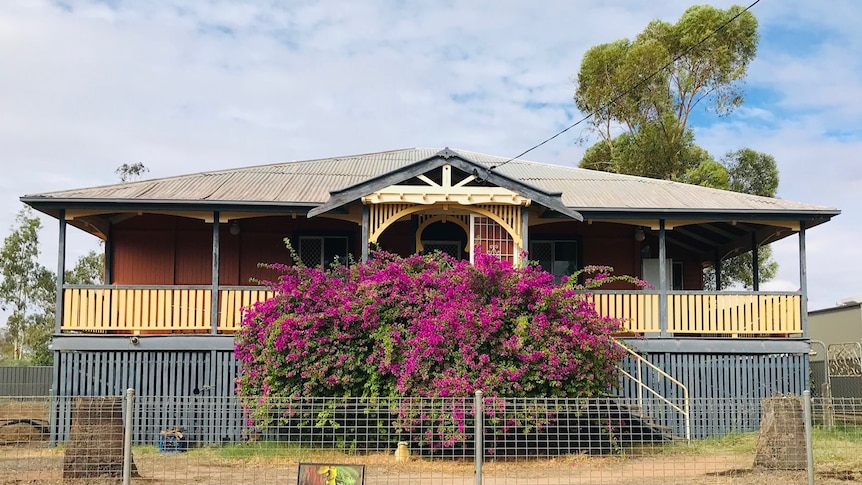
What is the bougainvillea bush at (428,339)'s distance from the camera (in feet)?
45.8

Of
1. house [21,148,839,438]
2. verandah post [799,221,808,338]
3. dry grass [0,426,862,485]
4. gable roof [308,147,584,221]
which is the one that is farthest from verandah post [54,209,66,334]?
verandah post [799,221,808,338]

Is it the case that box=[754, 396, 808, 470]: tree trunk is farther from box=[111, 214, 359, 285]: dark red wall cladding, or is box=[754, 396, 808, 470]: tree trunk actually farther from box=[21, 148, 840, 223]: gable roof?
box=[111, 214, 359, 285]: dark red wall cladding

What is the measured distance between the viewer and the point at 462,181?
55.9 ft

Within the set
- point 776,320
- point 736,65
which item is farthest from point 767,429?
point 736,65

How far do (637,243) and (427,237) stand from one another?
16.3ft

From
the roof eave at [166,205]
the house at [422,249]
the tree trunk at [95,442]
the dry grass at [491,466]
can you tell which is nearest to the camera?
the tree trunk at [95,442]

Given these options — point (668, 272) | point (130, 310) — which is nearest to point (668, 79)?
point (668, 272)

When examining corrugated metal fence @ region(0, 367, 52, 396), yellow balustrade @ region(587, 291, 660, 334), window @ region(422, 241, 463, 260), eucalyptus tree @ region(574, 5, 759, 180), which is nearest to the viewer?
yellow balustrade @ region(587, 291, 660, 334)

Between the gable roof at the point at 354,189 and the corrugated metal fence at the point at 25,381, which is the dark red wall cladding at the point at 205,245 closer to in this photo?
the gable roof at the point at 354,189

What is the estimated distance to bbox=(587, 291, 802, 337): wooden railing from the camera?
58.1 ft

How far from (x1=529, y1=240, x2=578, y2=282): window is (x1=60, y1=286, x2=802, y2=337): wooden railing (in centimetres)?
307

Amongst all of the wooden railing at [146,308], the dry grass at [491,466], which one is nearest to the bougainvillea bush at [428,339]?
the dry grass at [491,466]

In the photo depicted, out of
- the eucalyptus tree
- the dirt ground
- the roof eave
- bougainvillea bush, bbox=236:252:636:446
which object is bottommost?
the dirt ground

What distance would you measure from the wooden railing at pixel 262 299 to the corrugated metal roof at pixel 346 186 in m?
1.75
